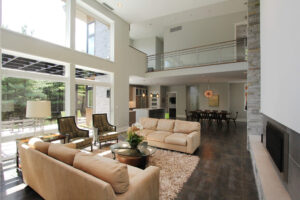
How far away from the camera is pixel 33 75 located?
399 cm

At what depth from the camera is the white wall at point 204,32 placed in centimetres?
871

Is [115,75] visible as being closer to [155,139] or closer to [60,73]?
[60,73]

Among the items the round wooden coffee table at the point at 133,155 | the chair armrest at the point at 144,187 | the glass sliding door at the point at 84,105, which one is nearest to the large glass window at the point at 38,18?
the glass sliding door at the point at 84,105

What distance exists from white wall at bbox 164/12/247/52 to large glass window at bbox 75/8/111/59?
519cm

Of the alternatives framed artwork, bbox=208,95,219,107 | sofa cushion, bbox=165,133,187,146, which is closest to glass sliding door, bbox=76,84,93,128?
sofa cushion, bbox=165,133,187,146

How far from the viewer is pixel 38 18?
14.2 ft

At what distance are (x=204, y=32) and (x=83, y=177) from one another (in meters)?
10.4

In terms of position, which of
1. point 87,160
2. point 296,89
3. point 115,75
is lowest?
point 87,160

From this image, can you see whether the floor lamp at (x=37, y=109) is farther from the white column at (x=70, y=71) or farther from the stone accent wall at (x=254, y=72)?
→ the stone accent wall at (x=254, y=72)

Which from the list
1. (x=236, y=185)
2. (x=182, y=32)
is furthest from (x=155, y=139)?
(x=182, y=32)

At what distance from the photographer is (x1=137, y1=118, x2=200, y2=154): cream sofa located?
391 centimetres

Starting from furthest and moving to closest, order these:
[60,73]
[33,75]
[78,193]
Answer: [60,73] < [33,75] < [78,193]

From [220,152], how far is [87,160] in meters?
3.80

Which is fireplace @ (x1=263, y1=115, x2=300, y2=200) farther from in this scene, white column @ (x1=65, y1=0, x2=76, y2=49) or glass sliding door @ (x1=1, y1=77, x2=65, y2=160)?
white column @ (x1=65, y1=0, x2=76, y2=49)
